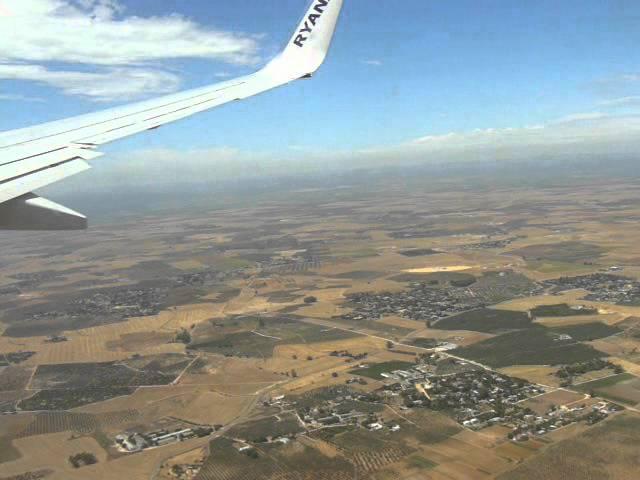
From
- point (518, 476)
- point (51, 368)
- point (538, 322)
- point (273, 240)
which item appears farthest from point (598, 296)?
point (273, 240)

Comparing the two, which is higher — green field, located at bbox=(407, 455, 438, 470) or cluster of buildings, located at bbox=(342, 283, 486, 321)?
green field, located at bbox=(407, 455, 438, 470)

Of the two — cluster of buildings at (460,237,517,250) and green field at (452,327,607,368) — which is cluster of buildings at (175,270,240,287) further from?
green field at (452,327,607,368)

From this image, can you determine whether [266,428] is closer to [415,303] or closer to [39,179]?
[39,179]

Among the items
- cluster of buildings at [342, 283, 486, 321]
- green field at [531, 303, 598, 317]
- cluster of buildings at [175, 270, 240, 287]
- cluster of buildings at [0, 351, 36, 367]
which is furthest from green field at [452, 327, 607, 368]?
cluster of buildings at [175, 270, 240, 287]

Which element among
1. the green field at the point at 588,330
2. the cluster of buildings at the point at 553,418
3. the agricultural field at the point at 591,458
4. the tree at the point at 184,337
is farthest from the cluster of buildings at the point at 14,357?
the green field at the point at 588,330

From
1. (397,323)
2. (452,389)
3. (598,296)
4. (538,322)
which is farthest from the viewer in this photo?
(598,296)

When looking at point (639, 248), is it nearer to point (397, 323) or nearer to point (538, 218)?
point (538, 218)

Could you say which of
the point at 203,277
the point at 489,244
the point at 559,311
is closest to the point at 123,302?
the point at 203,277
